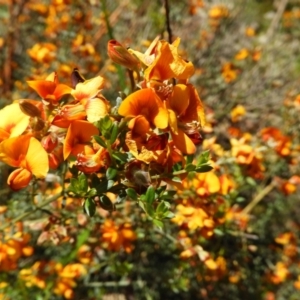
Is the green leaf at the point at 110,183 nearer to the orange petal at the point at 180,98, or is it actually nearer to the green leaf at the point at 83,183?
the green leaf at the point at 83,183

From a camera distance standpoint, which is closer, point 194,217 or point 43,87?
point 43,87

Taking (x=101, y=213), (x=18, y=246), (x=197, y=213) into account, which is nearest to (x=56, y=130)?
(x=101, y=213)

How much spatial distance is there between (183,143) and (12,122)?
453mm

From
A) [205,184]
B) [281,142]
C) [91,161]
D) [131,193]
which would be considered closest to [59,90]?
[91,161]

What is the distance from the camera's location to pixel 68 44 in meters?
3.20

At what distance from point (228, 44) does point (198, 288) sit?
2342 millimetres

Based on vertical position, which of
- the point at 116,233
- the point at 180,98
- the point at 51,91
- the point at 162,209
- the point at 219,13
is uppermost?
the point at 180,98

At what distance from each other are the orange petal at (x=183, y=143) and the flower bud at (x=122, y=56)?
0.22m

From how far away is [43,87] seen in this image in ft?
3.89

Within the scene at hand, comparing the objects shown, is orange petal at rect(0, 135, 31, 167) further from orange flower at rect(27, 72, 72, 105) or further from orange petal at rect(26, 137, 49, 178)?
orange flower at rect(27, 72, 72, 105)

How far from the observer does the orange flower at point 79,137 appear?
1096 millimetres

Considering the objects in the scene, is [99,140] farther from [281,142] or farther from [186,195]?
[281,142]

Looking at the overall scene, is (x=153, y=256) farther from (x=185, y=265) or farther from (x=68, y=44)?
(x=68, y=44)

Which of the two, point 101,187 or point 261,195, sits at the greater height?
point 101,187
